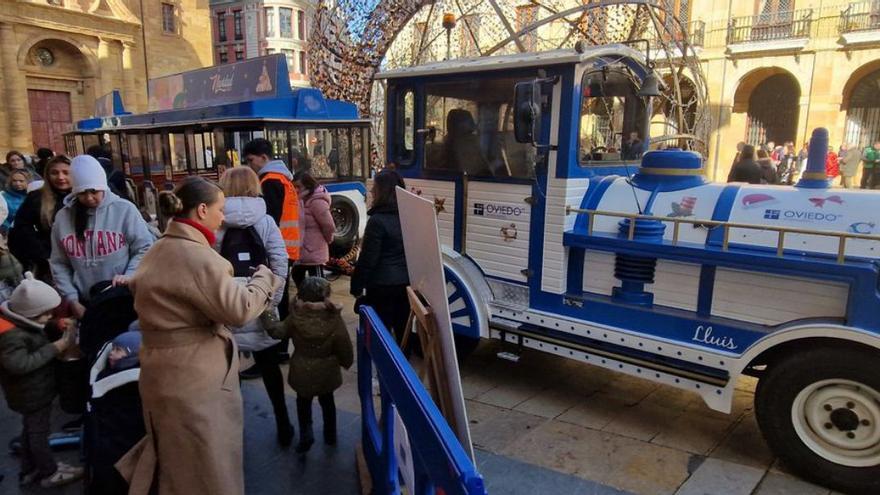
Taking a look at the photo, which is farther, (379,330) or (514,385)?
(514,385)

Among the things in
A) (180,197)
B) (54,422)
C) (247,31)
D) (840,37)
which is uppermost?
(247,31)

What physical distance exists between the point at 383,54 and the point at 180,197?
6.04 metres

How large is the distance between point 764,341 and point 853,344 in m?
0.41

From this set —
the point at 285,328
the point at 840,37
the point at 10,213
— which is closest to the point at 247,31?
the point at 840,37

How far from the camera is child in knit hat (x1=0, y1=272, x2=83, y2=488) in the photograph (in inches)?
107

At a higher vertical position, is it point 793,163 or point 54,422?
point 793,163

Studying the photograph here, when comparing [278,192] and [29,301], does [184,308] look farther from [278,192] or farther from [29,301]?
[278,192]

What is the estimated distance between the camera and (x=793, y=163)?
1448 cm

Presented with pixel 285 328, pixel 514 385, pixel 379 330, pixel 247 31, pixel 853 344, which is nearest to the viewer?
pixel 379 330

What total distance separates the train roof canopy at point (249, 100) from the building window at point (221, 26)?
170 feet

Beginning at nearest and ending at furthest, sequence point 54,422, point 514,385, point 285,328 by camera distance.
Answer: point 285,328, point 54,422, point 514,385

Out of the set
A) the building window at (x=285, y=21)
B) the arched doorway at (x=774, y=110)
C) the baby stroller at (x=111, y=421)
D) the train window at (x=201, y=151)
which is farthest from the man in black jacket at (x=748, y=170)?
the building window at (x=285, y=21)

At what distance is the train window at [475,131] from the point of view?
4.04m

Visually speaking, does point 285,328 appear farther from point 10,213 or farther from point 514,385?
point 10,213
